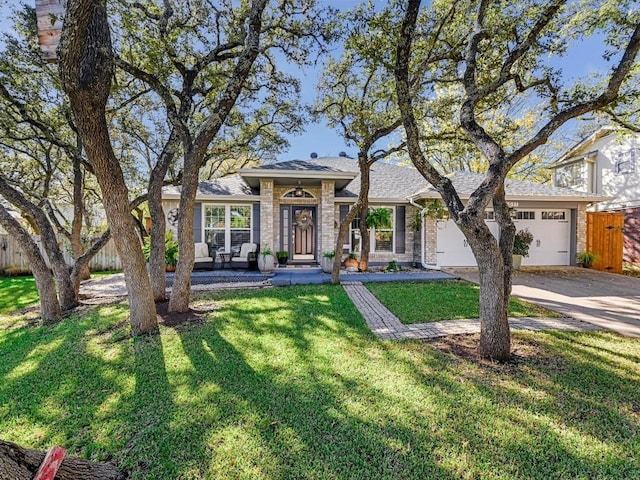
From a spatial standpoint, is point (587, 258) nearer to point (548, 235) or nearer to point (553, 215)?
point (548, 235)

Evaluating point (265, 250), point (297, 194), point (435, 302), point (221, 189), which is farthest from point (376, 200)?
point (221, 189)

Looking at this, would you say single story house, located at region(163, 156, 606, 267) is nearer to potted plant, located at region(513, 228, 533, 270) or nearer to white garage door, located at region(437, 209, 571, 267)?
white garage door, located at region(437, 209, 571, 267)

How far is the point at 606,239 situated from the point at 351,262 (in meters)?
10.5

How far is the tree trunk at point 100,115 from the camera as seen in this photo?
332 centimetres

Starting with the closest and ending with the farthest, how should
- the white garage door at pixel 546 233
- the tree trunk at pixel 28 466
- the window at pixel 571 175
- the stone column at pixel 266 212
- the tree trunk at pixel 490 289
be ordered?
the tree trunk at pixel 28 466 → the tree trunk at pixel 490 289 → the stone column at pixel 266 212 → the white garage door at pixel 546 233 → the window at pixel 571 175

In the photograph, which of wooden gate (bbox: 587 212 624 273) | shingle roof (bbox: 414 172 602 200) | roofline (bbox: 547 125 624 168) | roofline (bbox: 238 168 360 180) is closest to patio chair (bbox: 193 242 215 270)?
roofline (bbox: 238 168 360 180)

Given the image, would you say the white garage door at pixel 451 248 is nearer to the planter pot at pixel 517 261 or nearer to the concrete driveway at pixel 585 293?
the concrete driveway at pixel 585 293

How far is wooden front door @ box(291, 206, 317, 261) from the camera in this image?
12239 mm

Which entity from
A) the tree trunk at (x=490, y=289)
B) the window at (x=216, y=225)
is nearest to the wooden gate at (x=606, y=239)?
the tree trunk at (x=490, y=289)

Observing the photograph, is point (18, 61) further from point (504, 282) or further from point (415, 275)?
point (415, 275)

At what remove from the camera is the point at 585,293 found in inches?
309

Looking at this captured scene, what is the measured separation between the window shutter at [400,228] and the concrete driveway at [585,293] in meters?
2.28

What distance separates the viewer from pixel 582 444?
2.44 m

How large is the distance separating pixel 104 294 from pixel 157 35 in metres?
6.83
